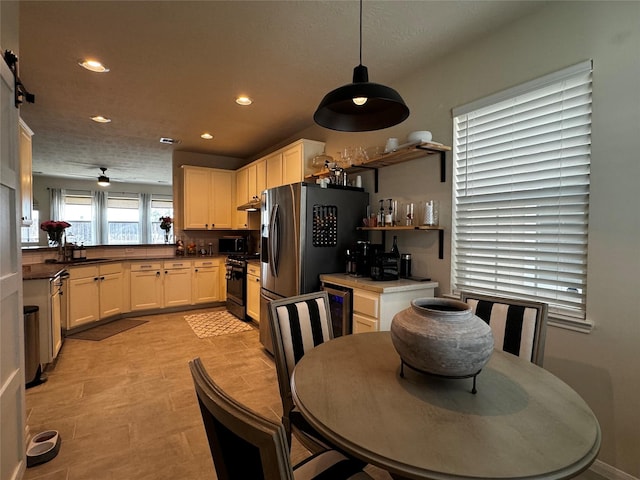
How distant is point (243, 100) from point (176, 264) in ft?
9.64

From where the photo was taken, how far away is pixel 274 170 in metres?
4.49

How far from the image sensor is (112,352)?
359 centimetres

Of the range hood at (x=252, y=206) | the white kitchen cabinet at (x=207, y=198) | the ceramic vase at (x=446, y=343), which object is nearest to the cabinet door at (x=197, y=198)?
the white kitchen cabinet at (x=207, y=198)

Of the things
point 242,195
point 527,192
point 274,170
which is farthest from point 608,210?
point 242,195

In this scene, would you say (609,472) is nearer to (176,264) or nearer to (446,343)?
(446,343)

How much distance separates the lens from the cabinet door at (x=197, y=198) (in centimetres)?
552

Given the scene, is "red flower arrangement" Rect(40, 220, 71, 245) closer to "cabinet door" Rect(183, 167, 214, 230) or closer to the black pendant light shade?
"cabinet door" Rect(183, 167, 214, 230)

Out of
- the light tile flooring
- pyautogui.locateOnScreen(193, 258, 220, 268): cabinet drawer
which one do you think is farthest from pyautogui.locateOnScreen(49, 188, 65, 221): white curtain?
the light tile flooring

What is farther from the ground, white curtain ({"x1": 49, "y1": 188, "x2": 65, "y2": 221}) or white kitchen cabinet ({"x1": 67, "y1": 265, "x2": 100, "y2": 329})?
white curtain ({"x1": 49, "y1": 188, "x2": 65, "y2": 221})

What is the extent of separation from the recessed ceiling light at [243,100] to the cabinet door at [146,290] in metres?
3.01

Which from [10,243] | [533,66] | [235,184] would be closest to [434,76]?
[533,66]

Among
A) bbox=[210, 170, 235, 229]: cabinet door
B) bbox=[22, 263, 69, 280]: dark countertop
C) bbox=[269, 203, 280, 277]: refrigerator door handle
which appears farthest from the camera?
bbox=[210, 170, 235, 229]: cabinet door

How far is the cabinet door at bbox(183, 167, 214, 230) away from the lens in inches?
217

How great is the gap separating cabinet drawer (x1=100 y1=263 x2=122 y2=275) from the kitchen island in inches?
141
